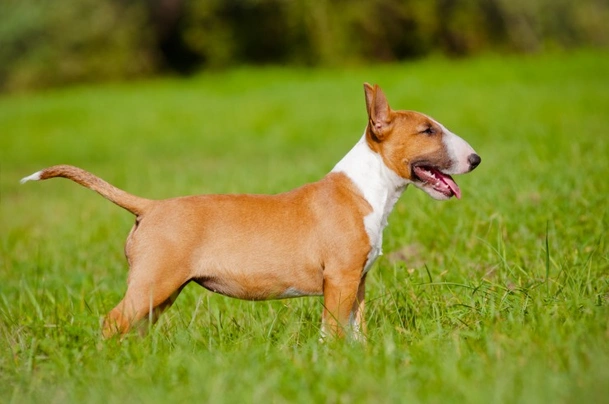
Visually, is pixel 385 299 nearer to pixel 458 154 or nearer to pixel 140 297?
pixel 458 154

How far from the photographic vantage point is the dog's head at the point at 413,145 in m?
4.66

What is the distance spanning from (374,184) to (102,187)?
61.4 inches

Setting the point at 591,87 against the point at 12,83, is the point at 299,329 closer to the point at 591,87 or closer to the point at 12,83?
the point at 591,87

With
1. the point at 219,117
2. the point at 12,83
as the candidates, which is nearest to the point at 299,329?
the point at 219,117

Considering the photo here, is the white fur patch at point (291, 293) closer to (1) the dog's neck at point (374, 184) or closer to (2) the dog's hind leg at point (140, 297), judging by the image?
(1) the dog's neck at point (374, 184)

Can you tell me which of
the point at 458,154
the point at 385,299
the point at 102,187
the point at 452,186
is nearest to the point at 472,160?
the point at 458,154

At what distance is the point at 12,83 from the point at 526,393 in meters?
29.8

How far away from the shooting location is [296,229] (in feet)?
14.9

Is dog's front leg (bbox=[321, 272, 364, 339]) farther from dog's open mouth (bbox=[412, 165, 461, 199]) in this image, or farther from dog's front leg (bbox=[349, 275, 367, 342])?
dog's open mouth (bbox=[412, 165, 461, 199])

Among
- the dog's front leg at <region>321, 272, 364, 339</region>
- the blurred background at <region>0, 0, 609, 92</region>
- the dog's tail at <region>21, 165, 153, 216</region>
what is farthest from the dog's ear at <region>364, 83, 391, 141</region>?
the blurred background at <region>0, 0, 609, 92</region>

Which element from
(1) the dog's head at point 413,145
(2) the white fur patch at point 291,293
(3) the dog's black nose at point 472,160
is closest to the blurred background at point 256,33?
(1) the dog's head at point 413,145

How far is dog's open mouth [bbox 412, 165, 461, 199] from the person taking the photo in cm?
473

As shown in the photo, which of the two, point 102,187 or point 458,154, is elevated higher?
point 458,154

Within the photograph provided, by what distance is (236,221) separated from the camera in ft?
14.8
